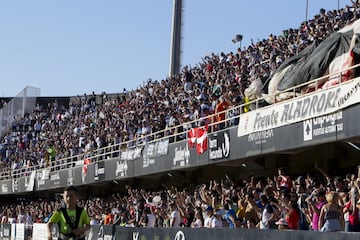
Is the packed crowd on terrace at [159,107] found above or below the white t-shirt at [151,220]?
above

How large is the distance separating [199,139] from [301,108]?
24.2 ft

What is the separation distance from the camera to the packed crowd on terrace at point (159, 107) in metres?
28.4

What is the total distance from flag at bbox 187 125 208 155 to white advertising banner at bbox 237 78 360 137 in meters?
2.65

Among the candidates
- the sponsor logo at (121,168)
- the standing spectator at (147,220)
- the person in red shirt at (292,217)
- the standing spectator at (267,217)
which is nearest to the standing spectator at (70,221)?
the person in red shirt at (292,217)

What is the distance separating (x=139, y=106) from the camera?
4106cm

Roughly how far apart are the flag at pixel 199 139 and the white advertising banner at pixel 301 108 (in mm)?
2646

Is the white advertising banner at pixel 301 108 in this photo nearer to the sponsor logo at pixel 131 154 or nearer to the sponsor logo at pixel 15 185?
the sponsor logo at pixel 131 154

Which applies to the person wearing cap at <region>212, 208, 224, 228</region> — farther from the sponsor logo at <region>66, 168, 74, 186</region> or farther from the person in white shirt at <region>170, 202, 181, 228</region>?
the sponsor logo at <region>66, 168, 74, 186</region>

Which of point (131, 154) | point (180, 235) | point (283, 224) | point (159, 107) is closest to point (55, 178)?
point (159, 107)

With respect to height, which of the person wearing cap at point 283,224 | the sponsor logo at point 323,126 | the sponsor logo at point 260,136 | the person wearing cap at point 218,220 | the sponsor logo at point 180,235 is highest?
the sponsor logo at point 260,136

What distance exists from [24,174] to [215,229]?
34.1 metres

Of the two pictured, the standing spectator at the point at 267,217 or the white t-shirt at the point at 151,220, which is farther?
the white t-shirt at the point at 151,220

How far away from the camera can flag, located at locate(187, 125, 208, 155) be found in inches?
1057

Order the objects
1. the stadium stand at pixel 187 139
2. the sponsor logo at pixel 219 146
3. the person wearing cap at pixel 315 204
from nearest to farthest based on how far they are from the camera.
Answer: the person wearing cap at pixel 315 204 → the stadium stand at pixel 187 139 → the sponsor logo at pixel 219 146
